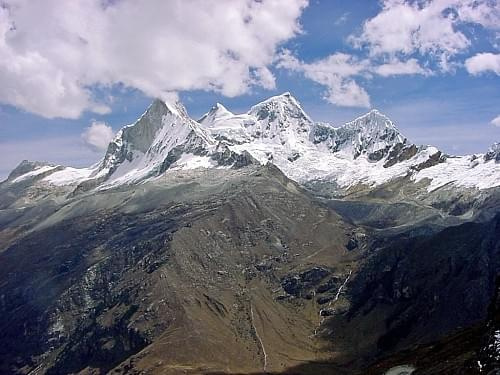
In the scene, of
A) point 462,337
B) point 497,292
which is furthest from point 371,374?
point 497,292

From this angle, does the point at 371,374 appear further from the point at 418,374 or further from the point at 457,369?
the point at 457,369

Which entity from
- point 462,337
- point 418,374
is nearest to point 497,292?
point 418,374

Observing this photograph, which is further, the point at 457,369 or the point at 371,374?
the point at 371,374

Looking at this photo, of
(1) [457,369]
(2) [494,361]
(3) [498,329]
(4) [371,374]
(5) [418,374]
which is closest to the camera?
(2) [494,361]

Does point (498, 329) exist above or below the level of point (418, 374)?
above

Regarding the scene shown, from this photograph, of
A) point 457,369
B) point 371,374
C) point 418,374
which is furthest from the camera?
point 371,374

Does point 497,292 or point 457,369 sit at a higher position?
point 497,292

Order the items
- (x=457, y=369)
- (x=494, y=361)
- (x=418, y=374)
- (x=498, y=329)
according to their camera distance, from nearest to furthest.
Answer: (x=494, y=361) < (x=498, y=329) < (x=457, y=369) < (x=418, y=374)

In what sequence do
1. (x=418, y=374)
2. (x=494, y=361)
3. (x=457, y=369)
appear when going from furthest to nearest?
(x=418, y=374) → (x=457, y=369) → (x=494, y=361)

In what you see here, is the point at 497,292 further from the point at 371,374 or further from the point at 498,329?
the point at 371,374
